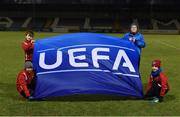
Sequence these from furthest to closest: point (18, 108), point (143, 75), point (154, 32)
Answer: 1. point (154, 32)
2. point (143, 75)
3. point (18, 108)

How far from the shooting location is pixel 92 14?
2454 inches

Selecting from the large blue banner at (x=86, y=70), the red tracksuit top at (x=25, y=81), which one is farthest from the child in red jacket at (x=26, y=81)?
the large blue banner at (x=86, y=70)

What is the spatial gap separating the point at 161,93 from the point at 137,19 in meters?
52.4

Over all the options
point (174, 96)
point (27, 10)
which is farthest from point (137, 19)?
point (174, 96)

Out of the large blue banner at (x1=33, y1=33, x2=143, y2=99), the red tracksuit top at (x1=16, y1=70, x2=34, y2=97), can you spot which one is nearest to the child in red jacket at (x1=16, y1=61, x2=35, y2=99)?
the red tracksuit top at (x1=16, y1=70, x2=34, y2=97)

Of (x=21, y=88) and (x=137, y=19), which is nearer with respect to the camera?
(x=21, y=88)

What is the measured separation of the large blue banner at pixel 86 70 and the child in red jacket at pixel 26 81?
169 millimetres

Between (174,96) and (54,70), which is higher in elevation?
(54,70)

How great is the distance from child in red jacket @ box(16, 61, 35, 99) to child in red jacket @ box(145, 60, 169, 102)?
256cm

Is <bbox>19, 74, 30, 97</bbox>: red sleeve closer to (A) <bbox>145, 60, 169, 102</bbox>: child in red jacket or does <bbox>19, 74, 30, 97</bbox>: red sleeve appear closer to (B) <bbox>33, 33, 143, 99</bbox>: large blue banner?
(B) <bbox>33, 33, 143, 99</bbox>: large blue banner

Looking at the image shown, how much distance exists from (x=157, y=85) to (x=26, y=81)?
2.80 m

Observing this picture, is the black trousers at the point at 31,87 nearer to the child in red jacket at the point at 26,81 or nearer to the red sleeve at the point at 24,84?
the child in red jacket at the point at 26,81

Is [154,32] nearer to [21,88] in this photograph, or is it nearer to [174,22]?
[174,22]

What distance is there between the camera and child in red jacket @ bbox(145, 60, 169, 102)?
9.59m
